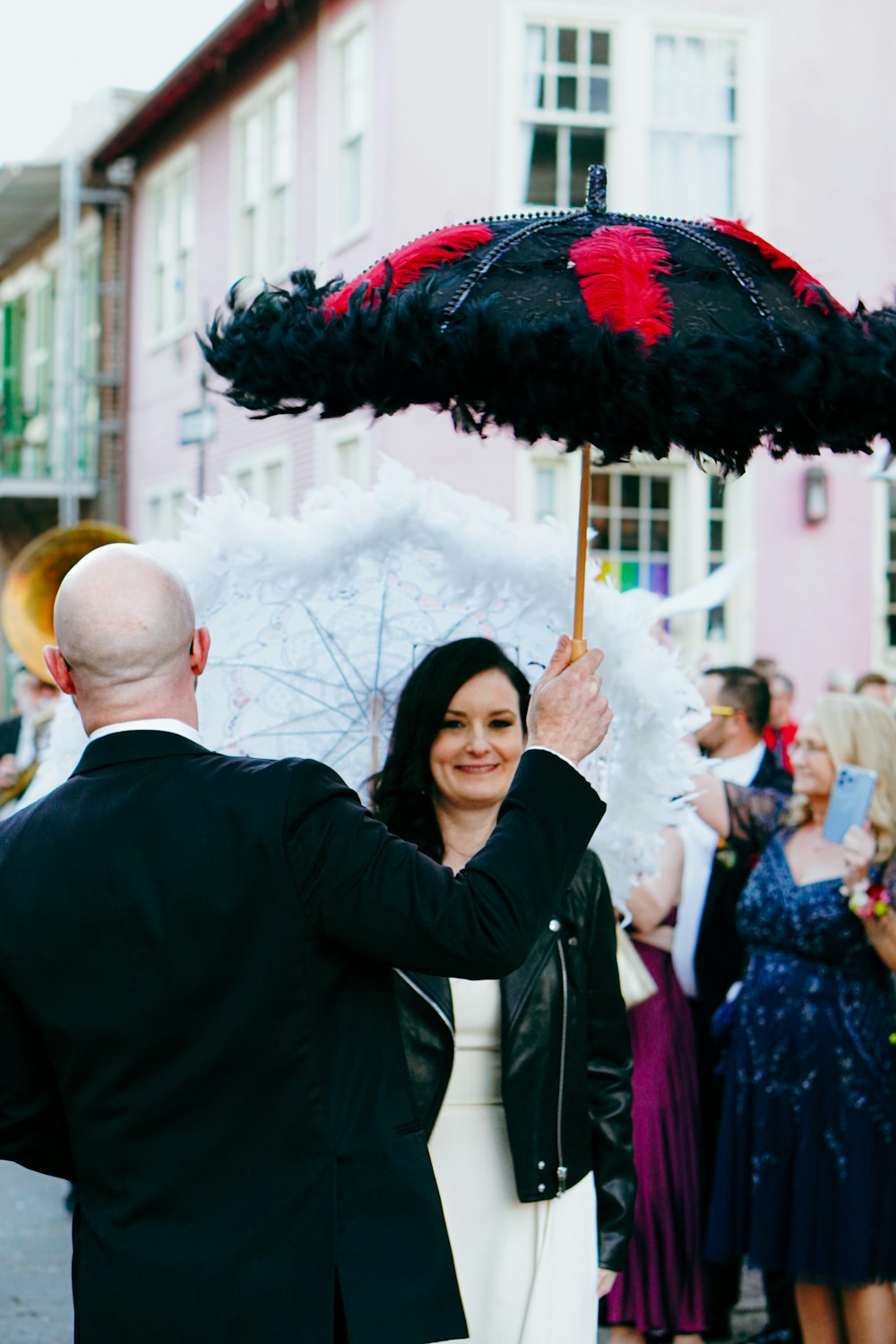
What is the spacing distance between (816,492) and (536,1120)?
12119mm

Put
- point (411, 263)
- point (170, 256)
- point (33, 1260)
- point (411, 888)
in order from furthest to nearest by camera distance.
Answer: point (170, 256), point (33, 1260), point (411, 263), point (411, 888)

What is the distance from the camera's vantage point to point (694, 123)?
1513 cm

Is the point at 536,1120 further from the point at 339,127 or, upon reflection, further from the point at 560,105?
the point at 339,127

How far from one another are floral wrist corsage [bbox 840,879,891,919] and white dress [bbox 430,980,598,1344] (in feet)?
5.69

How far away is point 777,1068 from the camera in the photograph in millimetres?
5121

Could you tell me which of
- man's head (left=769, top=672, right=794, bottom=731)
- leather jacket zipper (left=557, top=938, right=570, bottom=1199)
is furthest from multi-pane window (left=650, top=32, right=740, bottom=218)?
leather jacket zipper (left=557, top=938, right=570, bottom=1199)

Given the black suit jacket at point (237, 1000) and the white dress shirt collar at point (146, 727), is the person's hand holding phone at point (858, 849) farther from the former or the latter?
the white dress shirt collar at point (146, 727)

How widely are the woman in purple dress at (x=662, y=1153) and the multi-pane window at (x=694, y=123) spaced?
1096 centimetres

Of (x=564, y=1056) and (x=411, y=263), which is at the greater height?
(x=411, y=263)

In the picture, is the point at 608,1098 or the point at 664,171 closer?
the point at 608,1098

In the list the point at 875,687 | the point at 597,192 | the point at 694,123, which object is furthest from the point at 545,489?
the point at 597,192

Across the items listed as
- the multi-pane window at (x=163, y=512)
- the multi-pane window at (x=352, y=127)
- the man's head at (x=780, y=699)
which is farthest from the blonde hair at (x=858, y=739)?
the multi-pane window at (x=163, y=512)

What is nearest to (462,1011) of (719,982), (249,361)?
(249,361)

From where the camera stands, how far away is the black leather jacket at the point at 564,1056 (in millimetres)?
3352
